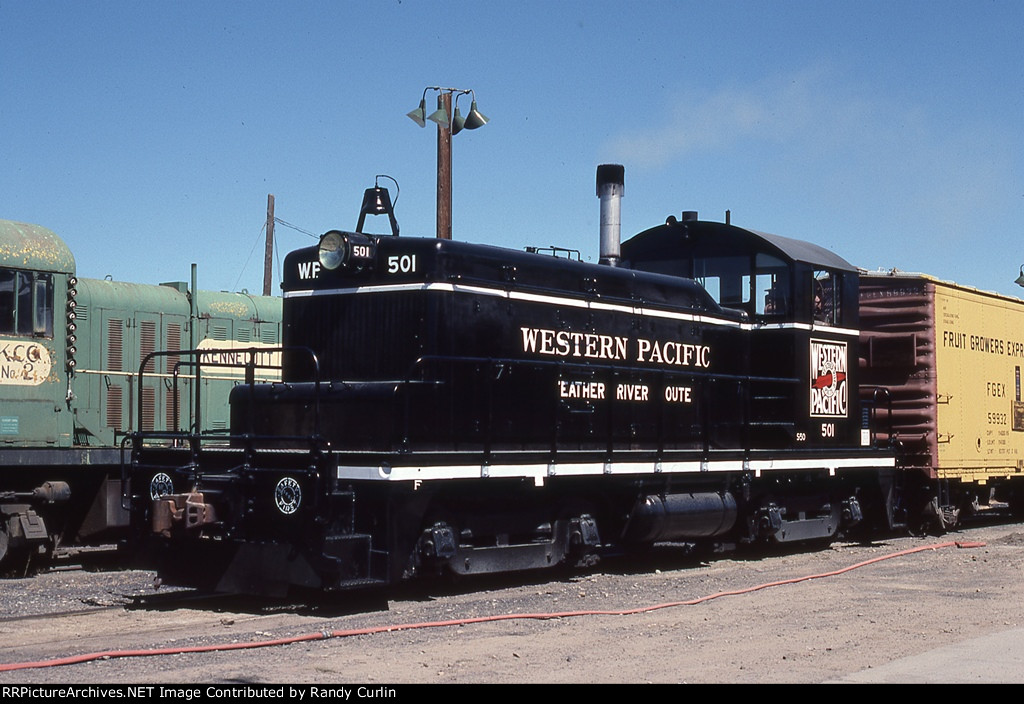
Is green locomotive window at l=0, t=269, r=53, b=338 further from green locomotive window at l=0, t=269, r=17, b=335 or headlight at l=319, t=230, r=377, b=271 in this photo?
headlight at l=319, t=230, r=377, b=271

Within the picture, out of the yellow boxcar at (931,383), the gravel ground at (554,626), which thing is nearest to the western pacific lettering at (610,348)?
the gravel ground at (554,626)

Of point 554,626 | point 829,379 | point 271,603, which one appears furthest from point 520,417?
point 829,379

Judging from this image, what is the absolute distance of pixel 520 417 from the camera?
36.9ft

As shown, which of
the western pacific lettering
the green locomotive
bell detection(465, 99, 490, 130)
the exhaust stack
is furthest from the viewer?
bell detection(465, 99, 490, 130)

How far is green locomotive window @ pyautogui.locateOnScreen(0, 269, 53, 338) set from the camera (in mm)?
12672

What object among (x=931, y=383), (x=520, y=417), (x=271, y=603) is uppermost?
(x=931, y=383)

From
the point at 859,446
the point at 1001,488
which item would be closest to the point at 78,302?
the point at 859,446

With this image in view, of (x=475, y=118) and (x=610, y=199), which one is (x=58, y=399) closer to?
(x=610, y=199)

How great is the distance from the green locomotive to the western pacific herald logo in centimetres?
634

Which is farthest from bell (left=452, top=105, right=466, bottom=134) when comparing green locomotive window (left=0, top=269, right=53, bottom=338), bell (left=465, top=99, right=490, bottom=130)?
green locomotive window (left=0, top=269, right=53, bottom=338)

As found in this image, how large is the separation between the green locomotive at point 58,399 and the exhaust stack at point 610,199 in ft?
13.8

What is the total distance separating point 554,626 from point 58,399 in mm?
6534

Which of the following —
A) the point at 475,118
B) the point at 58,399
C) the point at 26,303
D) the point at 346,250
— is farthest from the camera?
the point at 475,118

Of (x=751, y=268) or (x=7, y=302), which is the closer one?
(x=7, y=302)
